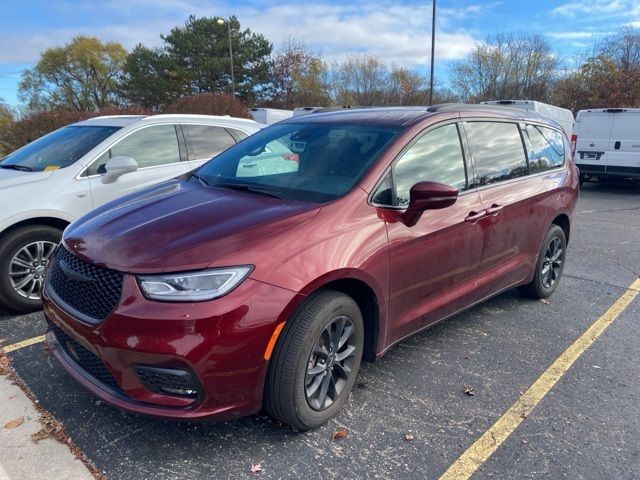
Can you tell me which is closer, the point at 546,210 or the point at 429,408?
the point at 429,408

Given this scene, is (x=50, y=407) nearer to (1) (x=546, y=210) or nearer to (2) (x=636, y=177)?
(1) (x=546, y=210)

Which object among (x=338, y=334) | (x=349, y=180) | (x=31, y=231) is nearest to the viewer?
(x=338, y=334)

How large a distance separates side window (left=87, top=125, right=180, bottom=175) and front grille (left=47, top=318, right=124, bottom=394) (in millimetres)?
2391

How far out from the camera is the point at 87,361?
251 cm

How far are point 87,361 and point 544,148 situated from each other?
4.11 metres

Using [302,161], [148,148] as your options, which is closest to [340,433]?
[302,161]

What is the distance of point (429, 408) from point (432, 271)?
83 cm

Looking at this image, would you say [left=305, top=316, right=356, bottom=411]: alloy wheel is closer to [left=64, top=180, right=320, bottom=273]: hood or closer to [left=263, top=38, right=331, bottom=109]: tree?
[left=64, top=180, right=320, bottom=273]: hood

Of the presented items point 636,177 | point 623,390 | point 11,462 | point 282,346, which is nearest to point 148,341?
point 282,346

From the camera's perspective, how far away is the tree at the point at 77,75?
52.4 meters

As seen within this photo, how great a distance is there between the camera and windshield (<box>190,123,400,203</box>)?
3008mm

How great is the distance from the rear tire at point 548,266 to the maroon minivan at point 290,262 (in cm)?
64

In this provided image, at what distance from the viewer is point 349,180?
296 centimetres

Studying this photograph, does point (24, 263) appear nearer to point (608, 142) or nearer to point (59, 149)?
point (59, 149)
